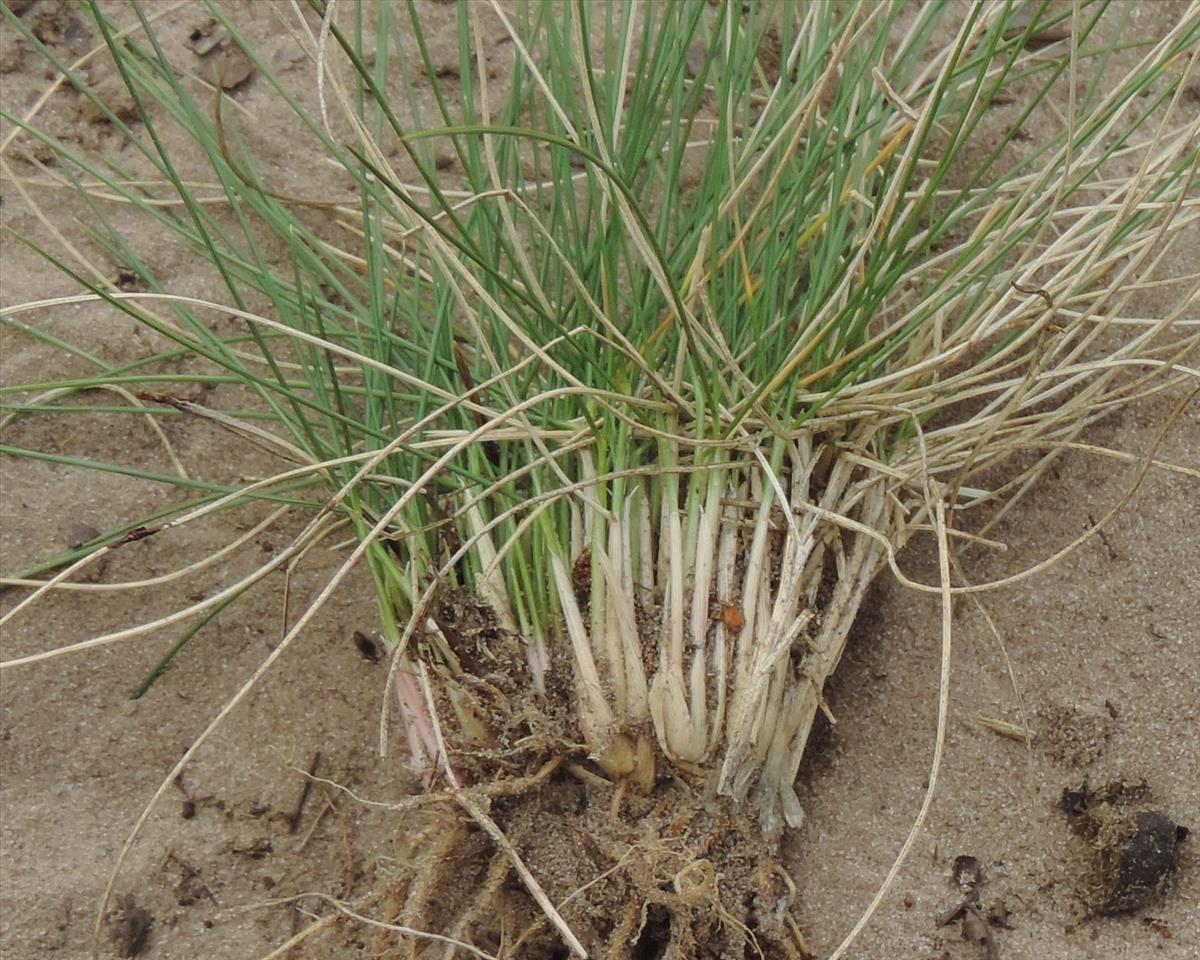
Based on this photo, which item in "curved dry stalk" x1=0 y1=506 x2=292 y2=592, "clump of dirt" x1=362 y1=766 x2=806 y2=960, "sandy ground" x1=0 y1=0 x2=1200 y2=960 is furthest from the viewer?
"sandy ground" x1=0 y1=0 x2=1200 y2=960

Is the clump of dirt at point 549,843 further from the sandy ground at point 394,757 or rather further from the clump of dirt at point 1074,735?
the clump of dirt at point 1074,735

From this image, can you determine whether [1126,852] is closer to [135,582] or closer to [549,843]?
[549,843]

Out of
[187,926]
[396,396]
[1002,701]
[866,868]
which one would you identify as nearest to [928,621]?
[1002,701]

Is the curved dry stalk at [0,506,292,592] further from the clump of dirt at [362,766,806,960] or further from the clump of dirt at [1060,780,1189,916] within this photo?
the clump of dirt at [1060,780,1189,916]

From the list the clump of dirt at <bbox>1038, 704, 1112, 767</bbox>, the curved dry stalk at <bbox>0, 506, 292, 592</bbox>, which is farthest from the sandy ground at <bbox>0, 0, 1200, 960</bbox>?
the curved dry stalk at <bbox>0, 506, 292, 592</bbox>

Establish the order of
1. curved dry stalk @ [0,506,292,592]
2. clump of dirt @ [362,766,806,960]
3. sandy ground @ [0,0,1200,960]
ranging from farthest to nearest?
sandy ground @ [0,0,1200,960], clump of dirt @ [362,766,806,960], curved dry stalk @ [0,506,292,592]

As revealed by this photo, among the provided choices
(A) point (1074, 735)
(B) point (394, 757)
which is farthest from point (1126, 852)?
(B) point (394, 757)
